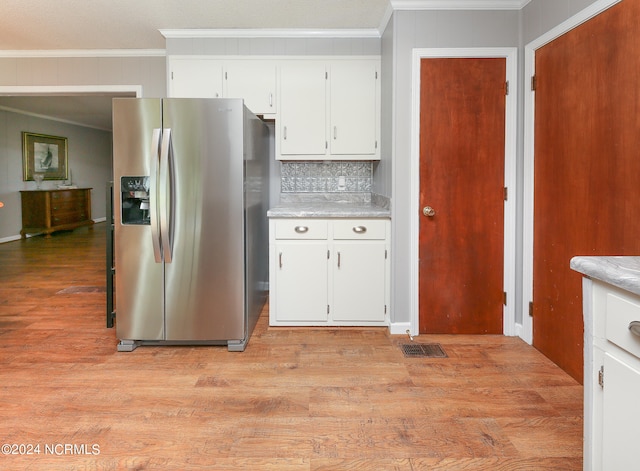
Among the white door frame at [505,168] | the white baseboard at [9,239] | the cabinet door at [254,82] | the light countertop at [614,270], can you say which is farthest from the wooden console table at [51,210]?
the light countertop at [614,270]

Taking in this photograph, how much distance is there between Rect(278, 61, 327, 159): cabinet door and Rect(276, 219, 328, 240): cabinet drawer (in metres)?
0.76

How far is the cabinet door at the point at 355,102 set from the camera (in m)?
3.94

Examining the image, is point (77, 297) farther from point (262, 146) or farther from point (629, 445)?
point (629, 445)

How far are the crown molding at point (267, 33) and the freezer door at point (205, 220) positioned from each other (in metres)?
1.24

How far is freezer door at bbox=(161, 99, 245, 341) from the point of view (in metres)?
3.00

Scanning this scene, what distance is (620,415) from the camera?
1.24 m

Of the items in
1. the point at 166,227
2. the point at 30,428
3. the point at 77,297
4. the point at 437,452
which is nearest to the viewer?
the point at 437,452

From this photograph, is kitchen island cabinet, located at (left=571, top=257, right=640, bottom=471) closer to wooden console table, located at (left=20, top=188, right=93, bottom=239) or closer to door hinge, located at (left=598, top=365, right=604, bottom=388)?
door hinge, located at (left=598, top=365, right=604, bottom=388)

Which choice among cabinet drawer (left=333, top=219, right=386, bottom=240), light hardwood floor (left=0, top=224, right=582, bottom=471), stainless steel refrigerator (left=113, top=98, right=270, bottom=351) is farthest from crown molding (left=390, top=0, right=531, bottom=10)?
light hardwood floor (left=0, top=224, right=582, bottom=471)

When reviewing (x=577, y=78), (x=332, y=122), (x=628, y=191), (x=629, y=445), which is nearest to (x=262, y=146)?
(x=332, y=122)

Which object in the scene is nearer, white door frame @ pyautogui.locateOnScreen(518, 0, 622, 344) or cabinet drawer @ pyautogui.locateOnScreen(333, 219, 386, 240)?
white door frame @ pyautogui.locateOnScreen(518, 0, 622, 344)

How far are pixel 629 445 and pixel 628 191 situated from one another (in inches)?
53.9

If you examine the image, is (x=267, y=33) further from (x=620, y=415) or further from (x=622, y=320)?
(x=620, y=415)

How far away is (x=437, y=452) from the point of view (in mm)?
1952
